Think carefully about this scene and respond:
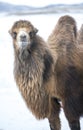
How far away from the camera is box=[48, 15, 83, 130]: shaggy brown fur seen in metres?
4.02

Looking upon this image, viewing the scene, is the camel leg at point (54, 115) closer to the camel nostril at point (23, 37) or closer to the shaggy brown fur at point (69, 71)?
the shaggy brown fur at point (69, 71)

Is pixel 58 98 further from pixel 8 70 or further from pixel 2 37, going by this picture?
pixel 2 37

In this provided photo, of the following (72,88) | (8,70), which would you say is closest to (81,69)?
(72,88)

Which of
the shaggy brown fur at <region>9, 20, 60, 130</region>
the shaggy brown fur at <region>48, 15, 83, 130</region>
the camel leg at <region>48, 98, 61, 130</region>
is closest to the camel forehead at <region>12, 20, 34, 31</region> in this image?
the shaggy brown fur at <region>9, 20, 60, 130</region>

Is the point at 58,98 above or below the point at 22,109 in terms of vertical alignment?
above

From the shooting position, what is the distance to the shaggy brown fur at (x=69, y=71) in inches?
158

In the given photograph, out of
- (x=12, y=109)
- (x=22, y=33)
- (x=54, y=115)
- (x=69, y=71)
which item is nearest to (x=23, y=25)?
(x=22, y=33)

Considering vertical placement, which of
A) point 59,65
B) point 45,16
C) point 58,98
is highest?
point 59,65

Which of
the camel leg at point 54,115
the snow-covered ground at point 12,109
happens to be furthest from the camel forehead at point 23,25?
the snow-covered ground at point 12,109

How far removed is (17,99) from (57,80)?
1920 millimetres

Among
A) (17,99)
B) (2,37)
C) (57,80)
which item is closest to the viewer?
(57,80)

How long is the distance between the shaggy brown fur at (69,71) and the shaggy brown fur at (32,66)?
8 centimetres

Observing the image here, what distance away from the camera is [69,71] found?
13.3 feet

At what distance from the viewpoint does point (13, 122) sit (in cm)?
495
